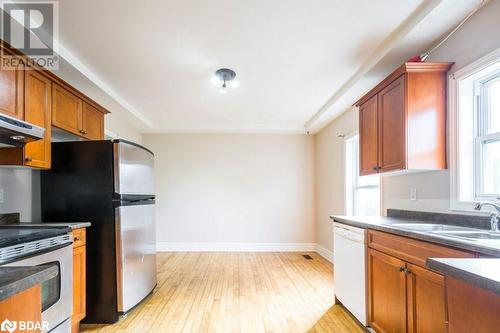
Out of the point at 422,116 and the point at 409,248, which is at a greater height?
the point at 422,116

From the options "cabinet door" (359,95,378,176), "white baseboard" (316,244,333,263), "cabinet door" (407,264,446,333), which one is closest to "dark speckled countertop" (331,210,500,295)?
"cabinet door" (407,264,446,333)

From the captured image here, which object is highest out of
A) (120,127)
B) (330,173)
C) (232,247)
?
(120,127)

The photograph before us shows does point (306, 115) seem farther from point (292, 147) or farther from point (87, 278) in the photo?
point (87, 278)

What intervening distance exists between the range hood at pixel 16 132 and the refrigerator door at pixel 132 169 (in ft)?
2.28

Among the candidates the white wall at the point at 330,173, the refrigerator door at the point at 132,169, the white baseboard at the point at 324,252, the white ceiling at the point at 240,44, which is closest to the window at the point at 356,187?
the white wall at the point at 330,173

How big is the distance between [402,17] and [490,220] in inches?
60.0

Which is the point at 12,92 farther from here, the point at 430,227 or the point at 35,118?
the point at 430,227

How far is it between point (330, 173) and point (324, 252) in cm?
143

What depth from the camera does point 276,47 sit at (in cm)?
256

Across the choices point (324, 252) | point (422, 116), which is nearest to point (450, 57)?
point (422, 116)

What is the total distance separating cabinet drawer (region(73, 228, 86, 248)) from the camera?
232 cm

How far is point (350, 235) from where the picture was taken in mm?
2596

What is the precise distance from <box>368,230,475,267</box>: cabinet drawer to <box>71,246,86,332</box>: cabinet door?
240 cm

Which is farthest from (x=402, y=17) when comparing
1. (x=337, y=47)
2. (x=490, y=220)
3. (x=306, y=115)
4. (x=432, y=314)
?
(x=306, y=115)
